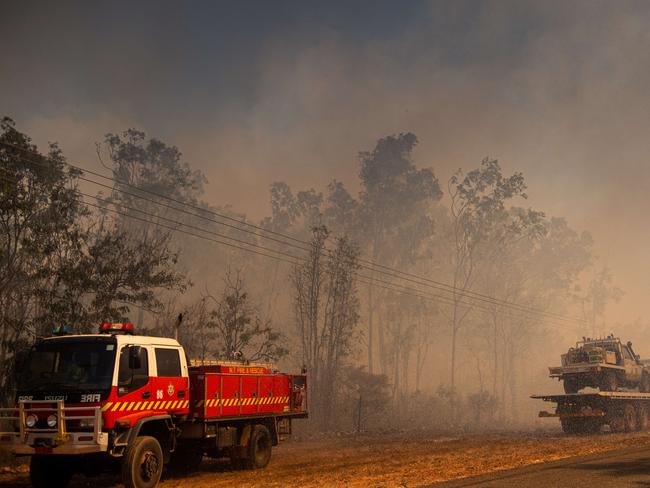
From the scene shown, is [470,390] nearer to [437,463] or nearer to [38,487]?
[437,463]

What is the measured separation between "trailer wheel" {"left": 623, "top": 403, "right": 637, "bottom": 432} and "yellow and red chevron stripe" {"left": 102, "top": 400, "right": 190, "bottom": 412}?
21.5m

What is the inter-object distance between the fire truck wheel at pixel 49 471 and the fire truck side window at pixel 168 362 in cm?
242

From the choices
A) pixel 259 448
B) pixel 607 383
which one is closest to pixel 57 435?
pixel 259 448

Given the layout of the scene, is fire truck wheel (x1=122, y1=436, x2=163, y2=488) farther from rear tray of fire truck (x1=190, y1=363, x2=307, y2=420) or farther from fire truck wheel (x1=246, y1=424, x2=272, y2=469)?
fire truck wheel (x1=246, y1=424, x2=272, y2=469)

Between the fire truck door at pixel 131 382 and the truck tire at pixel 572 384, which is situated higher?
the truck tire at pixel 572 384

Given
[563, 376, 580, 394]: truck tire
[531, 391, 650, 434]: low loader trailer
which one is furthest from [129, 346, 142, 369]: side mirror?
[563, 376, 580, 394]: truck tire

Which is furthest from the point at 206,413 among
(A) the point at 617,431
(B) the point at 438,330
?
(B) the point at 438,330

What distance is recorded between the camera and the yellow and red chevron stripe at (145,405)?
12250mm

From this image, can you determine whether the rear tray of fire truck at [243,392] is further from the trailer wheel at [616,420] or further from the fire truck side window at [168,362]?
the trailer wheel at [616,420]

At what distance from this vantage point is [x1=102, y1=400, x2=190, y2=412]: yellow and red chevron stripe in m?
12.2

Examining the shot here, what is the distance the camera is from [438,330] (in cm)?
9800

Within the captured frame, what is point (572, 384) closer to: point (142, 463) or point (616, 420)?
point (616, 420)

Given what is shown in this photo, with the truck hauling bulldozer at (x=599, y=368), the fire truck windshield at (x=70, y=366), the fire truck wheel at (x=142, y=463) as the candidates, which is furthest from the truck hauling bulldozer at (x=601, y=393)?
the fire truck windshield at (x=70, y=366)

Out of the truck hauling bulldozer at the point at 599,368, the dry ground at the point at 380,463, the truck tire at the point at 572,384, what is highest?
the truck hauling bulldozer at the point at 599,368
